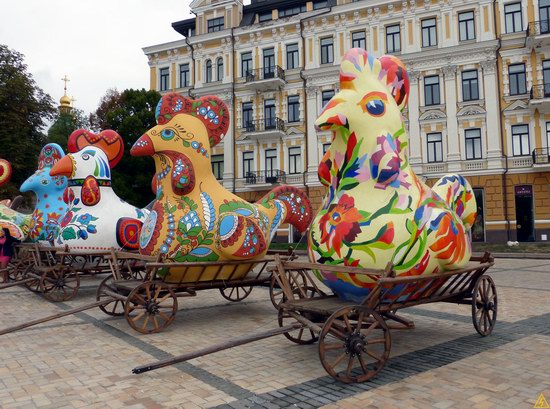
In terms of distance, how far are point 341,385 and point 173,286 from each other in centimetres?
326

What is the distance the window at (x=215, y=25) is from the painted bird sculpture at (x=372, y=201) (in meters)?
27.8

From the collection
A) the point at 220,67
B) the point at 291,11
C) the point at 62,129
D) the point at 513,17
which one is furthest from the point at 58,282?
the point at 62,129

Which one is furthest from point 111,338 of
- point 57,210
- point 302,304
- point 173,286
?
point 57,210

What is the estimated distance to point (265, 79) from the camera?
2881 centimetres

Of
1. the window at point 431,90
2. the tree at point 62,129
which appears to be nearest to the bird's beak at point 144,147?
the window at point 431,90

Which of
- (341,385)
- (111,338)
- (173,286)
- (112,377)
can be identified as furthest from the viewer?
(173,286)

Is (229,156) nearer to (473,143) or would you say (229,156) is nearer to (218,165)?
(218,165)

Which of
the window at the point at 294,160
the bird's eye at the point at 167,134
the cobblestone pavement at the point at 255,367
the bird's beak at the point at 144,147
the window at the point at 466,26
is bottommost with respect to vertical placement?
the cobblestone pavement at the point at 255,367

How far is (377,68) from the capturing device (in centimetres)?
575

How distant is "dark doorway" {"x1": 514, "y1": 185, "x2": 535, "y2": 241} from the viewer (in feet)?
77.3

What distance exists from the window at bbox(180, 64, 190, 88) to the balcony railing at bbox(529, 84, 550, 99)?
66.1 feet

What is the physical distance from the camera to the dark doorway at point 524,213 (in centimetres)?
2355

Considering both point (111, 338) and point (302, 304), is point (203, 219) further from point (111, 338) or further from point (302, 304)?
point (302, 304)

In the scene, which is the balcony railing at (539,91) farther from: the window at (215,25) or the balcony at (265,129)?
the window at (215,25)
